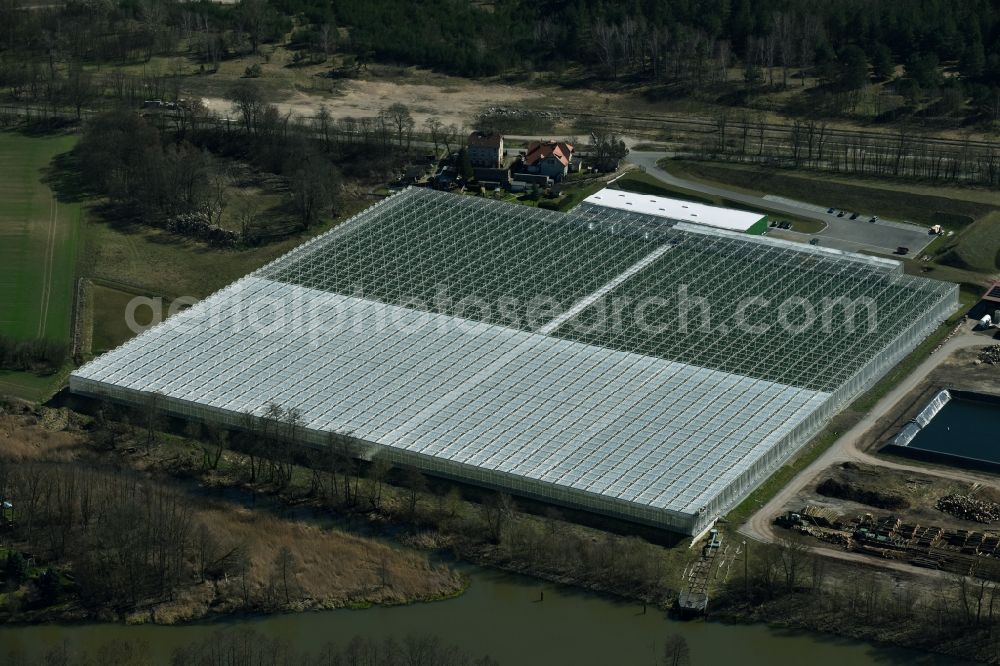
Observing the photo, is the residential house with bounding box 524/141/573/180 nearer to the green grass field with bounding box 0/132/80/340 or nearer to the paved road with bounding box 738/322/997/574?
the green grass field with bounding box 0/132/80/340

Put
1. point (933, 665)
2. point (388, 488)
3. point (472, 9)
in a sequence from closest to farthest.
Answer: point (933, 665) < point (388, 488) < point (472, 9)

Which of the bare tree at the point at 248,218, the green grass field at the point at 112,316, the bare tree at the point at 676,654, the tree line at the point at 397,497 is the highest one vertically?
the bare tree at the point at 248,218

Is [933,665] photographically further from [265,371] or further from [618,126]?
[618,126]

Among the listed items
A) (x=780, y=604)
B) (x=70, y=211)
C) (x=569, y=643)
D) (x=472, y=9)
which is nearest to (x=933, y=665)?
(x=780, y=604)

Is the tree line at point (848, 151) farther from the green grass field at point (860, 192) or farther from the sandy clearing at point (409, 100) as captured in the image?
the sandy clearing at point (409, 100)

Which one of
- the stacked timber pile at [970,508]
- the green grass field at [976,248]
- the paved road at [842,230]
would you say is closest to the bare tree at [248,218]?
the paved road at [842,230]

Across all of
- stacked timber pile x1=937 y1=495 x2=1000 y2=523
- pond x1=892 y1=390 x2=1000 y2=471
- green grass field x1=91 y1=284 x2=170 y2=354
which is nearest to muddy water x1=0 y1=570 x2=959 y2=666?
stacked timber pile x1=937 y1=495 x2=1000 y2=523

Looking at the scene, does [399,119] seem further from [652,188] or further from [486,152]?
[652,188]

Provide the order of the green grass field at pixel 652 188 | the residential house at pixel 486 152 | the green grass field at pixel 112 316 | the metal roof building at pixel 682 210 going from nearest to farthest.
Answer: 1. the green grass field at pixel 112 316
2. the metal roof building at pixel 682 210
3. the green grass field at pixel 652 188
4. the residential house at pixel 486 152
